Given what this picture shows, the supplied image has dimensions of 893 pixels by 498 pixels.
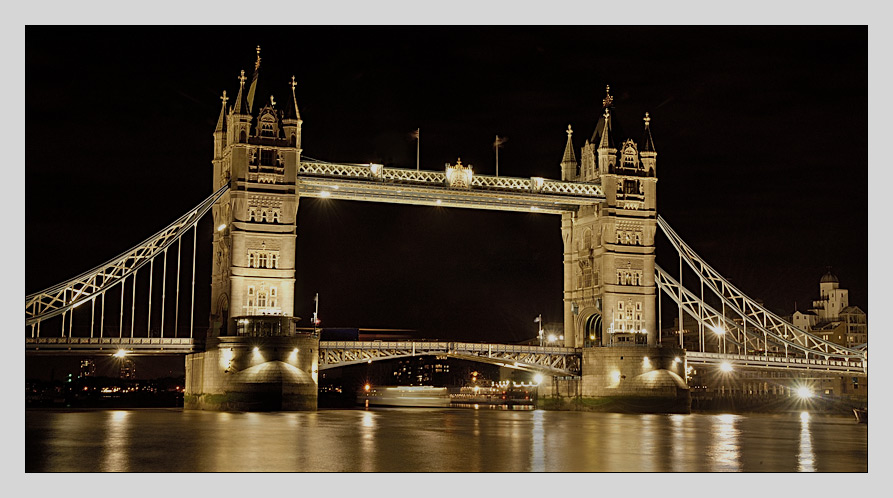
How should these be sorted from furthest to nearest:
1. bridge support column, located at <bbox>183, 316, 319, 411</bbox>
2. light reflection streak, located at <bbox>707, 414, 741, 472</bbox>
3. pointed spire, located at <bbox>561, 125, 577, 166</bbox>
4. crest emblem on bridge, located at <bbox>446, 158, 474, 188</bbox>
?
pointed spire, located at <bbox>561, 125, 577, 166</bbox>
crest emblem on bridge, located at <bbox>446, 158, 474, 188</bbox>
bridge support column, located at <bbox>183, 316, 319, 411</bbox>
light reflection streak, located at <bbox>707, 414, 741, 472</bbox>

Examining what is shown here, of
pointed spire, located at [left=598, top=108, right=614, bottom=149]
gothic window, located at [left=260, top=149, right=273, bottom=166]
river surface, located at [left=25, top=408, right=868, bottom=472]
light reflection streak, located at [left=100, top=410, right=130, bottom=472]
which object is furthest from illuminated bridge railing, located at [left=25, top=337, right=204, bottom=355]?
pointed spire, located at [left=598, top=108, right=614, bottom=149]

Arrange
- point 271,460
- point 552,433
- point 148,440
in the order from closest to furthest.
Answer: point 271,460 < point 148,440 < point 552,433

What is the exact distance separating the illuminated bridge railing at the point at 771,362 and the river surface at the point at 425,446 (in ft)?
76.0

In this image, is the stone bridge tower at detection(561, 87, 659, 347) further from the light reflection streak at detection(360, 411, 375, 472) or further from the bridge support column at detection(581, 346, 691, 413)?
the light reflection streak at detection(360, 411, 375, 472)

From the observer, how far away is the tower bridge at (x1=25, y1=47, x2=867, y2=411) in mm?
66938

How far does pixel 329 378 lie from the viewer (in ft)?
649

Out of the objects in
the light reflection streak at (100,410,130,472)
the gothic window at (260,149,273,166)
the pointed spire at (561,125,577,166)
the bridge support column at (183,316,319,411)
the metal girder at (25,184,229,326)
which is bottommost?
the light reflection streak at (100,410,130,472)

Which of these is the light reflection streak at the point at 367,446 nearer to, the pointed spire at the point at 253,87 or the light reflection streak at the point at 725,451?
the light reflection streak at the point at 725,451

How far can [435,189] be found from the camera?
7425cm

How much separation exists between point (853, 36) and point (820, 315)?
99.5 m

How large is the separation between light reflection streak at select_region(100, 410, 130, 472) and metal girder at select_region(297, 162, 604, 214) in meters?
22.4

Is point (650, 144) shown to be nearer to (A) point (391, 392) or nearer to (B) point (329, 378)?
(A) point (391, 392)

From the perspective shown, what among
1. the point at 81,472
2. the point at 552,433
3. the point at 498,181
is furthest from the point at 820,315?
the point at 81,472

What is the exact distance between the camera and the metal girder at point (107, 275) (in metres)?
63.8
